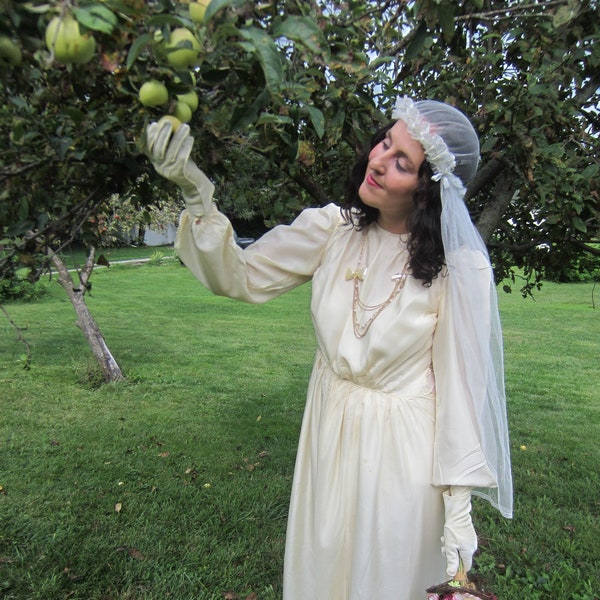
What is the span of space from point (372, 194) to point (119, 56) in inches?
31.7

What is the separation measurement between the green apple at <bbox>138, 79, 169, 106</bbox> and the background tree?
0.06 ft

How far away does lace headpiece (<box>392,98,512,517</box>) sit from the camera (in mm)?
1524

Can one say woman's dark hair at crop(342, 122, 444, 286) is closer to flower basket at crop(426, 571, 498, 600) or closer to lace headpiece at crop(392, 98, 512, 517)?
lace headpiece at crop(392, 98, 512, 517)

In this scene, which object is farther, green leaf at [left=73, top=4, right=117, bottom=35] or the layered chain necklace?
the layered chain necklace

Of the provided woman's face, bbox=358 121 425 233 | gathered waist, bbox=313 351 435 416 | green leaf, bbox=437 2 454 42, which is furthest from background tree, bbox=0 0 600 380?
gathered waist, bbox=313 351 435 416

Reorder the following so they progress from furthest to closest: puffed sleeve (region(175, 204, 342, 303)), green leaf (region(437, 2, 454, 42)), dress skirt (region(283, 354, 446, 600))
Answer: dress skirt (region(283, 354, 446, 600)) < puffed sleeve (region(175, 204, 342, 303)) < green leaf (region(437, 2, 454, 42))

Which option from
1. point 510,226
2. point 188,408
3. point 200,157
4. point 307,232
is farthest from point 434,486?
point 188,408

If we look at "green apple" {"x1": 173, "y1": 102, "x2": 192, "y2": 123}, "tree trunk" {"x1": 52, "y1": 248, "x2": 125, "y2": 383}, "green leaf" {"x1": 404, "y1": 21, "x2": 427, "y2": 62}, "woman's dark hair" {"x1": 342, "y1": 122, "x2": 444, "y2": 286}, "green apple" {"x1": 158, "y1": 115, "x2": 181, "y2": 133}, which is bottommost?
"tree trunk" {"x1": 52, "y1": 248, "x2": 125, "y2": 383}

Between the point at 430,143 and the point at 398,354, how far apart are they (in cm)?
56

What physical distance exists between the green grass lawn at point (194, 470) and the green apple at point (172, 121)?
7.11 feet

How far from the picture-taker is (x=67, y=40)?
82 cm

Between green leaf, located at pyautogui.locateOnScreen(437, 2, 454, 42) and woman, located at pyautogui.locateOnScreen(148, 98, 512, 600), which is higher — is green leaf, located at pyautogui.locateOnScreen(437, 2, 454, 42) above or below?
above

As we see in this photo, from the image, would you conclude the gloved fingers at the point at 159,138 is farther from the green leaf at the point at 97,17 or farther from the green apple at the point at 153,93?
the green leaf at the point at 97,17

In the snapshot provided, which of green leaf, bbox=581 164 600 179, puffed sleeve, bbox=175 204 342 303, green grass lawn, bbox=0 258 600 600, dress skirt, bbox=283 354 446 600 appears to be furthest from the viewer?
green grass lawn, bbox=0 258 600 600
